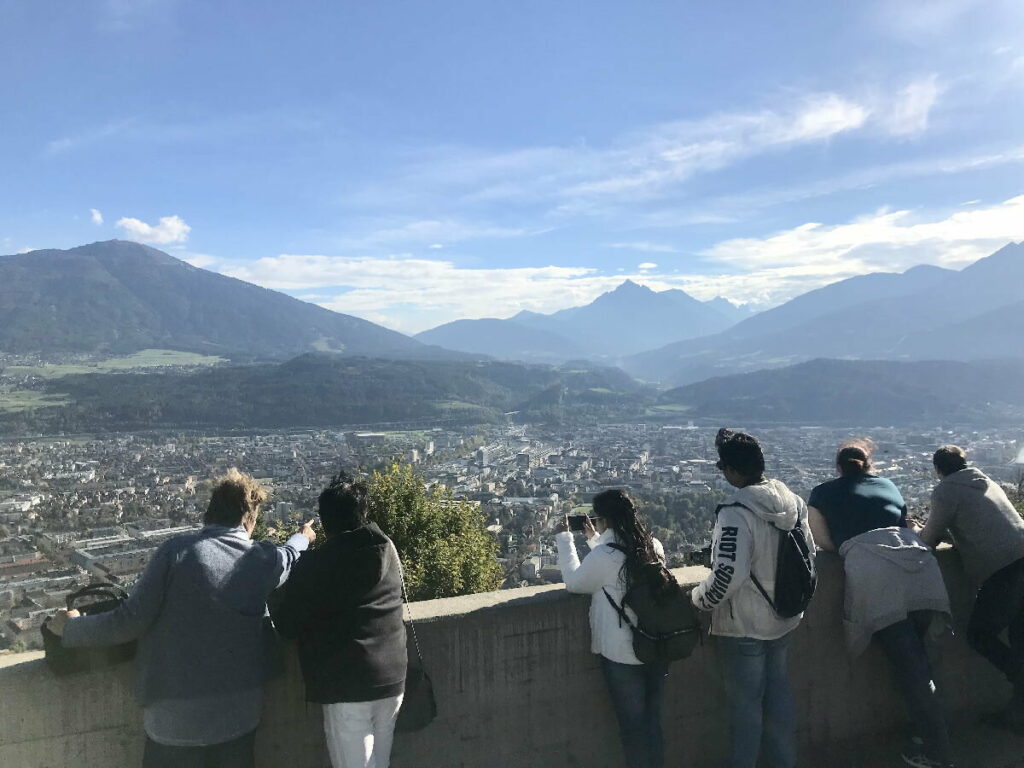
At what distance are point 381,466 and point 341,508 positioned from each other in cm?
4116

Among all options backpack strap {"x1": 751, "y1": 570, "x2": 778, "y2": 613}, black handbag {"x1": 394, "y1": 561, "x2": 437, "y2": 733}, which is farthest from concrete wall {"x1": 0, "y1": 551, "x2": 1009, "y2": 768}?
backpack strap {"x1": 751, "y1": 570, "x2": 778, "y2": 613}

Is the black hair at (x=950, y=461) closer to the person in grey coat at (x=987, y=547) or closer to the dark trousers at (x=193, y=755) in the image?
the person in grey coat at (x=987, y=547)

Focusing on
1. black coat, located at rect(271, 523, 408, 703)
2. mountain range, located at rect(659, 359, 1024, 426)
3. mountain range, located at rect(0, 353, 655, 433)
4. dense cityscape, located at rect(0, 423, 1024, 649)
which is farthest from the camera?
mountain range, located at rect(659, 359, 1024, 426)

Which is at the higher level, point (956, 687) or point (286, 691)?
point (286, 691)

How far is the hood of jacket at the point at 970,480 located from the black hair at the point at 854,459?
1.44 ft

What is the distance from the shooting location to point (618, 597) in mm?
2973

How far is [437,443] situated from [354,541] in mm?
63946

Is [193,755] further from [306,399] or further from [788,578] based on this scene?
[306,399]

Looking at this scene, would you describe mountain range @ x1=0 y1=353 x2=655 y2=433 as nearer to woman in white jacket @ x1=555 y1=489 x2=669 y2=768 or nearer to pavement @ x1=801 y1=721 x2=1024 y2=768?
woman in white jacket @ x1=555 y1=489 x2=669 y2=768

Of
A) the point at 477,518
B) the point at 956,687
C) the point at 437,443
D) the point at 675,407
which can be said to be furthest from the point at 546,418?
the point at 956,687

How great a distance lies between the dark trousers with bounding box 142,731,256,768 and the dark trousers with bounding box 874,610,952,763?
119 inches

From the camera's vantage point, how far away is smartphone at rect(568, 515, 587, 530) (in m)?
3.33

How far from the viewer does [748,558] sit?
2.93 meters

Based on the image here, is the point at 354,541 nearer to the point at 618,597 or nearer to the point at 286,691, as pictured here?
the point at 286,691
